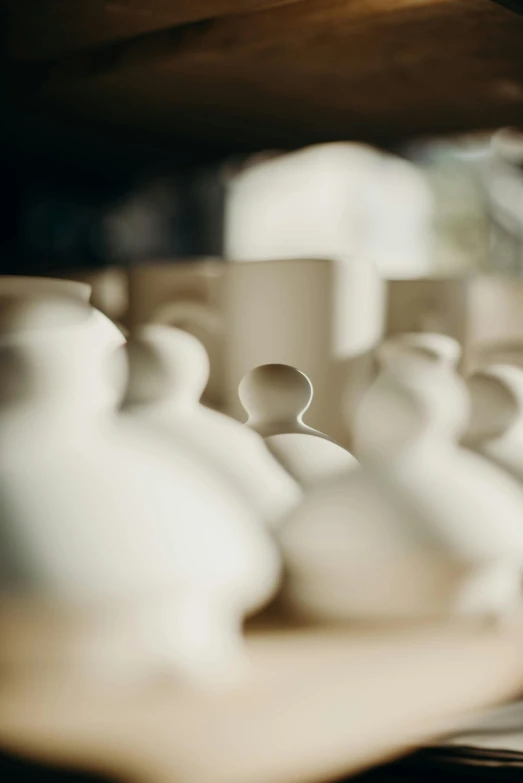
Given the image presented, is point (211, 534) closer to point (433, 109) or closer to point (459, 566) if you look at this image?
point (459, 566)

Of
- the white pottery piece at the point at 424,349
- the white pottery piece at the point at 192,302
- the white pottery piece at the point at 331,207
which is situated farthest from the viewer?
the white pottery piece at the point at 331,207

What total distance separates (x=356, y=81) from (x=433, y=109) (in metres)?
0.12

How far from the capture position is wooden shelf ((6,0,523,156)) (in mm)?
561

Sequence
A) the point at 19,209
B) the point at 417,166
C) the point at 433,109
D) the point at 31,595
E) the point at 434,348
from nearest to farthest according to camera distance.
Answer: the point at 31,595 → the point at 434,348 → the point at 433,109 → the point at 19,209 → the point at 417,166

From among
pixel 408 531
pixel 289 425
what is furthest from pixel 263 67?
pixel 408 531

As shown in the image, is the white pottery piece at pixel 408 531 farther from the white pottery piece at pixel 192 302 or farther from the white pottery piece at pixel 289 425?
the white pottery piece at pixel 192 302

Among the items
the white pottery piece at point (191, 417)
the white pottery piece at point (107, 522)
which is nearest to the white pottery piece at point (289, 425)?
the white pottery piece at point (191, 417)

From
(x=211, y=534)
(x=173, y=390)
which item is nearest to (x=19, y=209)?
(x=173, y=390)

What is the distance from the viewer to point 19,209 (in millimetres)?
935

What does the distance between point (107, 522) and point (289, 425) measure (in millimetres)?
225

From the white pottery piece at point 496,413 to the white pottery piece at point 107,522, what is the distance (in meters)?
0.23

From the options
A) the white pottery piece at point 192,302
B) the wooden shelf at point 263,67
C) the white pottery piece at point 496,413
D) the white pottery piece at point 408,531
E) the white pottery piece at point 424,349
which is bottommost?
the white pottery piece at point 408,531

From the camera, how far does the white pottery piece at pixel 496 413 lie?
0.60 meters

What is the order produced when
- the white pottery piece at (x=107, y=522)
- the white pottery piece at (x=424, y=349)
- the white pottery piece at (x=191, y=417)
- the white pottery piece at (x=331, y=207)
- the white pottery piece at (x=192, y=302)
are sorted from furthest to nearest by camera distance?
the white pottery piece at (x=331, y=207)
the white pottery piece at (x=192, y=302)
the white pottery piece at (x=424, y=349)
the white pottery piece at (x=191, y=417)
the white pottery piece at (x=107, y=522)
